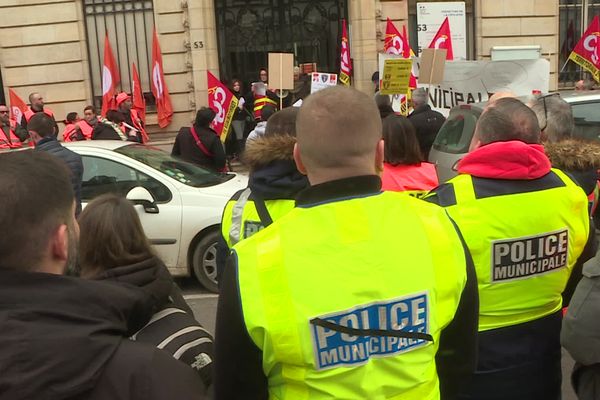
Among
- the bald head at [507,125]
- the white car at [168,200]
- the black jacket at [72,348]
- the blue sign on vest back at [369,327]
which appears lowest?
the white car at [168,200]

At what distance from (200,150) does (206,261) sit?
231cm

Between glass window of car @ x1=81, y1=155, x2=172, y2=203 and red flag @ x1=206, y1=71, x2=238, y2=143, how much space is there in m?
3.52

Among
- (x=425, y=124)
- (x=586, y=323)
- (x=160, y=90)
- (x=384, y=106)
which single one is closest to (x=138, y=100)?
(x=160, y=90)

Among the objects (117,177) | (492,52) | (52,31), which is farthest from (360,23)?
(117,177)

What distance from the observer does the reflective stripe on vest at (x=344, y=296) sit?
1.53 meters

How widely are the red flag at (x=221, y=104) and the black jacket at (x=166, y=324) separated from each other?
7.76 metres

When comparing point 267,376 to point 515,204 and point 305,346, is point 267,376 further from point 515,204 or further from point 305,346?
point 515,204

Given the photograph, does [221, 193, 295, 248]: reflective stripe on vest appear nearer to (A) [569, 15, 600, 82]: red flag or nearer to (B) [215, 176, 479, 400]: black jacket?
(B) [215, 176, 479, 400]: black jacket

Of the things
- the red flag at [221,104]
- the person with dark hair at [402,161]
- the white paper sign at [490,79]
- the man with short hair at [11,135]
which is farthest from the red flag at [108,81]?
the person with dark hair at [402,161]

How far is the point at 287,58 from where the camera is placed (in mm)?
9375

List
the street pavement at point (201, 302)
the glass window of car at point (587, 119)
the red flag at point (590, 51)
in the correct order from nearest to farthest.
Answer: the street pavement at point (201, 302) → the glass window of car at point (587, 119) → the red flag at point (590, 51)

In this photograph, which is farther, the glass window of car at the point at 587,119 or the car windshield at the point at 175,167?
the glass window of car at the point at 587,119

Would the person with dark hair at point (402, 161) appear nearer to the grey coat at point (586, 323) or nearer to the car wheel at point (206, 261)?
the grey coat at point (586, 323)

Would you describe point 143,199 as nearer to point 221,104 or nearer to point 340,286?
point 221,104
